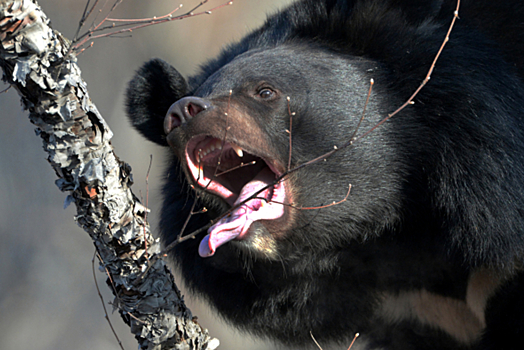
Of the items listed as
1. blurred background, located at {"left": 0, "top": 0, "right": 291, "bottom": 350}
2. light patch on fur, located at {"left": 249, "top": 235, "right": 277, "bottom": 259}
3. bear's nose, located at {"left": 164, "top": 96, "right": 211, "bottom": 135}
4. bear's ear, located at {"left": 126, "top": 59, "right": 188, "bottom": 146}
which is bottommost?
blurred background, located at {"left": 0, "top": 0, "right": 291, "bottom": 350}

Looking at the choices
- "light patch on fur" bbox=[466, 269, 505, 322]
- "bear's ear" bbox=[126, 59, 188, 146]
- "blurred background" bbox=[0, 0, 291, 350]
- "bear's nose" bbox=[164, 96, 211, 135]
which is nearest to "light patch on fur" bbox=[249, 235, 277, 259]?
"bear's nose" bbox=[164, 96, 211, 135]

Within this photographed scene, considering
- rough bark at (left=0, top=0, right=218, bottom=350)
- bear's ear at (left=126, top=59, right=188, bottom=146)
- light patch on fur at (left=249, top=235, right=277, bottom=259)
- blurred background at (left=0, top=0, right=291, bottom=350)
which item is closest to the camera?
rough bark at (left=0, top=0, right=218, bottom=350)

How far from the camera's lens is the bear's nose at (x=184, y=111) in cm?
207

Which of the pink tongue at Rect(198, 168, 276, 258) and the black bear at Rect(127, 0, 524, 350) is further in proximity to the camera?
the black bear at Rect(127, 0, 524, 350)

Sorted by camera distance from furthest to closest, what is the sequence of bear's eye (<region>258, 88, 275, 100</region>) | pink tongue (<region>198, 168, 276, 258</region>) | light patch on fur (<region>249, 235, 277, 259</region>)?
bear's eye (<region>258, 88, 275, 100</region>) < light patch on fur (<region>249, 235, 277, 259</region>) < pink tongue (<region>198, 168, 276, 258</region>)

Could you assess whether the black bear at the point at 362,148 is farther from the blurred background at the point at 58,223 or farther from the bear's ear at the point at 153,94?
the blurred background at the point at 58,223

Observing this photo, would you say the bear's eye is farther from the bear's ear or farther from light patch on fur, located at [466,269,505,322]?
light patch on fur, located at [466,269,505,322]

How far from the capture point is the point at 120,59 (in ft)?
21.1

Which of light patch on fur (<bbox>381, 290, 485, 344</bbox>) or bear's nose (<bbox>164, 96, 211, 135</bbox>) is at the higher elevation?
bear's nose (<bbox>164, 96, 211, 135</bbox>)

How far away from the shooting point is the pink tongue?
2014 millimetres

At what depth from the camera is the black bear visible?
2213 millimetres

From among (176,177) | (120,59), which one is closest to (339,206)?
(176,177)

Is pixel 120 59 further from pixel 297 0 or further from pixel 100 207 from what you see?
pixel 100 207

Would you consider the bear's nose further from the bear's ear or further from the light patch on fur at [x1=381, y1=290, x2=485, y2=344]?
the light patch on fur at [x1=381, y1=290, x2=485, y2=344]
